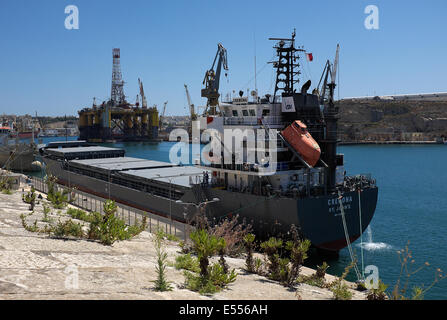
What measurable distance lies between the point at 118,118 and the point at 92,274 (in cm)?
16627

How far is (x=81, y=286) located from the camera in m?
10.3

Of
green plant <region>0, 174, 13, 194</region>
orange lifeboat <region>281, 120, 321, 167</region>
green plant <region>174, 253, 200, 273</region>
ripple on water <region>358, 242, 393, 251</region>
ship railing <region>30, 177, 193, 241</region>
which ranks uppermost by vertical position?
orange lifeboat <region>281, 120, 321, 167</region>

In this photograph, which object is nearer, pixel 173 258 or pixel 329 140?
pixel 173 258

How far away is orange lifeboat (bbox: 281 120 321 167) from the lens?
24.5 meters

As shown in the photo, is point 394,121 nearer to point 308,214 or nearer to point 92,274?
point 308,214

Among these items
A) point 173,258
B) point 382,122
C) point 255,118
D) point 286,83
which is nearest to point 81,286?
point 173,258

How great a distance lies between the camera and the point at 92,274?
37.5 feet

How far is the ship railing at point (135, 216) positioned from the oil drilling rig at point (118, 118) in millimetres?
121483

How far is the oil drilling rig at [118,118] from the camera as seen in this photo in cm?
16546

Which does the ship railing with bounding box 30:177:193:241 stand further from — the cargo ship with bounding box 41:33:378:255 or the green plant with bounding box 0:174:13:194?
the green plant with bounding box 0:174:13:194

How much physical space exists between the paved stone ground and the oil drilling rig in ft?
506

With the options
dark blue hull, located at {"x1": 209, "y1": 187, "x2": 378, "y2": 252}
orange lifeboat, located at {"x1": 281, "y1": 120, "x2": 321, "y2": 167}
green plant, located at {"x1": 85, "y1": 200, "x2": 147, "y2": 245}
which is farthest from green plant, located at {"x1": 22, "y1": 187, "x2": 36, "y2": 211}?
orange lifeboat, located at {"x1": 281, "y1": 120, "x2": 321, "y2": 167}

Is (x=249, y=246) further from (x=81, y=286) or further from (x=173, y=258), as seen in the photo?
(x=81, y=286)
